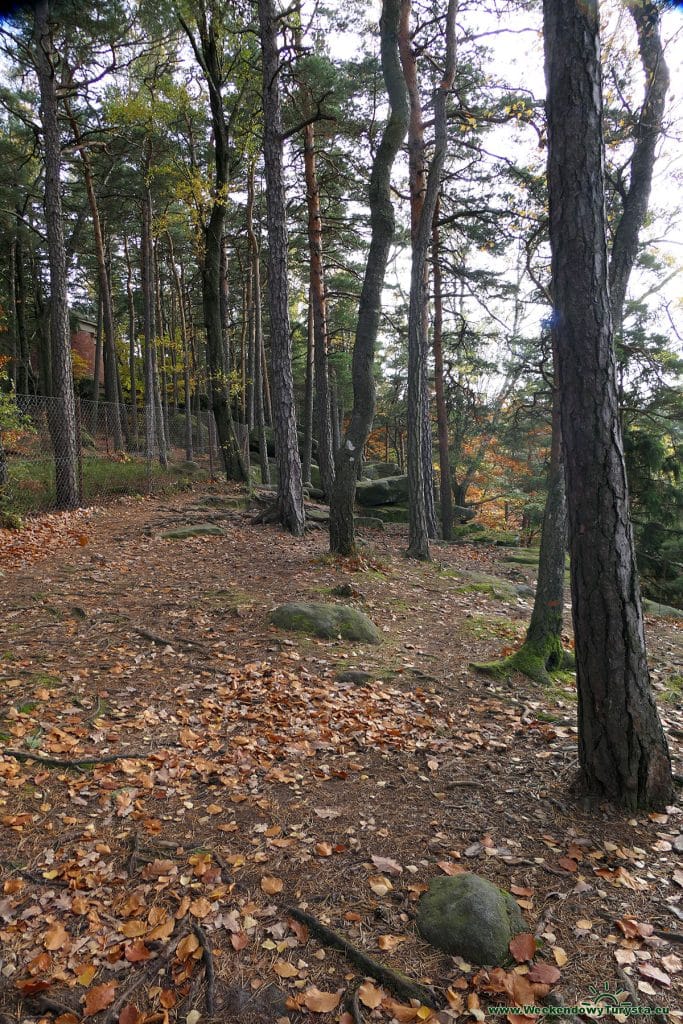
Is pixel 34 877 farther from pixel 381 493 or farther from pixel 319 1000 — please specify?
pixel 381 493

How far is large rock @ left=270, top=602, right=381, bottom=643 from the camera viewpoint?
6441 mm

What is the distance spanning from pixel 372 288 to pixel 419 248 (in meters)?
1.78

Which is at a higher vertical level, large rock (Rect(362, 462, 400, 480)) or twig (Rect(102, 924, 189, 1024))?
large rock (Rect(362, 462, 400, 480))

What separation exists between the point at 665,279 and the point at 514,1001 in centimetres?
1573

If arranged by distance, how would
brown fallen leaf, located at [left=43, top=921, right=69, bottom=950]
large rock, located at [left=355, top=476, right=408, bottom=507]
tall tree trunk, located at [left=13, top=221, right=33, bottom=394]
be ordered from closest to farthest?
brown fallen leaf, located at [left=43, top=921, right=69, bottom=950] → large rock, located at [left=355, top=476, right=408, bottom=507] → tall tree trunk, located at [left=13, top=221, right=33, bottom=394]

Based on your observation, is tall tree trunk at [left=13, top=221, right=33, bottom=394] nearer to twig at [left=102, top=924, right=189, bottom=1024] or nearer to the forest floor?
the forest floor

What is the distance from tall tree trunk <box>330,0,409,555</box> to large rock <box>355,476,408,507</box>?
8.75 metres

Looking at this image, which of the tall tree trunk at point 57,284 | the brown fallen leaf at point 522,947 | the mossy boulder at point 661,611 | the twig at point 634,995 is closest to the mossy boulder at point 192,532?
the tall tree trunk at point 57,284

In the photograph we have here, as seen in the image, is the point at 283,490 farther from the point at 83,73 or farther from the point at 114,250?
the point at 114,250

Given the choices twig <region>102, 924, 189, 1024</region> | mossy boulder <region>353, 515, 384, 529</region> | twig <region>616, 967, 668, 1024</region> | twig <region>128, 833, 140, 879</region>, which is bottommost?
twig <region>102, 924, 189, 1024</region>

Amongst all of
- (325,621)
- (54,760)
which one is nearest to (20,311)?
(325,621)

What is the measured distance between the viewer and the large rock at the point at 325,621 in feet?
21.1

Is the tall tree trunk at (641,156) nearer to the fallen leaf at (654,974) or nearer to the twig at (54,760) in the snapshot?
the fallen leaf at (654,974)

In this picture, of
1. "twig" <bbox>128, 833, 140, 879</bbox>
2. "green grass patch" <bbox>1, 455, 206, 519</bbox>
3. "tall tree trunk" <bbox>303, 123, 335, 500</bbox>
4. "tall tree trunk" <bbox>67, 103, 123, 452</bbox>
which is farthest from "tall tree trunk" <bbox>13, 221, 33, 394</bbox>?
"twig" <bbox>128, 833, 140, 879</bbox>
